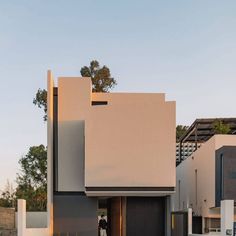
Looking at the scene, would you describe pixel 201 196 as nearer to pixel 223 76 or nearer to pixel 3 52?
pixel 223 76

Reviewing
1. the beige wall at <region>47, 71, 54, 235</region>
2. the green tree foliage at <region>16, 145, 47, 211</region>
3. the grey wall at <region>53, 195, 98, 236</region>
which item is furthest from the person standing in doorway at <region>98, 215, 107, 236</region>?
the green tree foliage at <region>16, 145, 47, 211</region>

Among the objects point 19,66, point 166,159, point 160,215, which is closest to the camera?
point 166,159

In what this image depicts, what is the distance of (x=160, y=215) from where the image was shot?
21.7m

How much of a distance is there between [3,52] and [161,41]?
805 cm

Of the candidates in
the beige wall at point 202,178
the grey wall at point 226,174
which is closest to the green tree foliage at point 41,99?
the beige wall at point 202,178

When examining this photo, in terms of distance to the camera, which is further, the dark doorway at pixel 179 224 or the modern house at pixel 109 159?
the dark doorway at pixel 179 224

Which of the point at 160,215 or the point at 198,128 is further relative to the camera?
the point at 198,128

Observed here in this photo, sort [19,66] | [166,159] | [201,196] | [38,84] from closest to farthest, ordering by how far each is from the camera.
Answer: [166,159] < [201,196] < [19,66] < [38,84]

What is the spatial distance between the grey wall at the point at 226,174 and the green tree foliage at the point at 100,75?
52.6 feet

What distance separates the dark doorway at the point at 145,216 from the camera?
21.7 meters

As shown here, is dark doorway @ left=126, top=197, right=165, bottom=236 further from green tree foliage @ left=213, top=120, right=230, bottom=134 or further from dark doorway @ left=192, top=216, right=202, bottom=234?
green tree foliage @ left=213, top=120, right=230, bottom=134

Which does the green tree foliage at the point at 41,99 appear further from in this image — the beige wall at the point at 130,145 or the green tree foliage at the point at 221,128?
the beige wall at the point at 130,145

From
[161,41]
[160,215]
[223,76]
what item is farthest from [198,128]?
[160,215]

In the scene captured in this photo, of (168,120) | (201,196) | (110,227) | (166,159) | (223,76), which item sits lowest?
(110,227)
